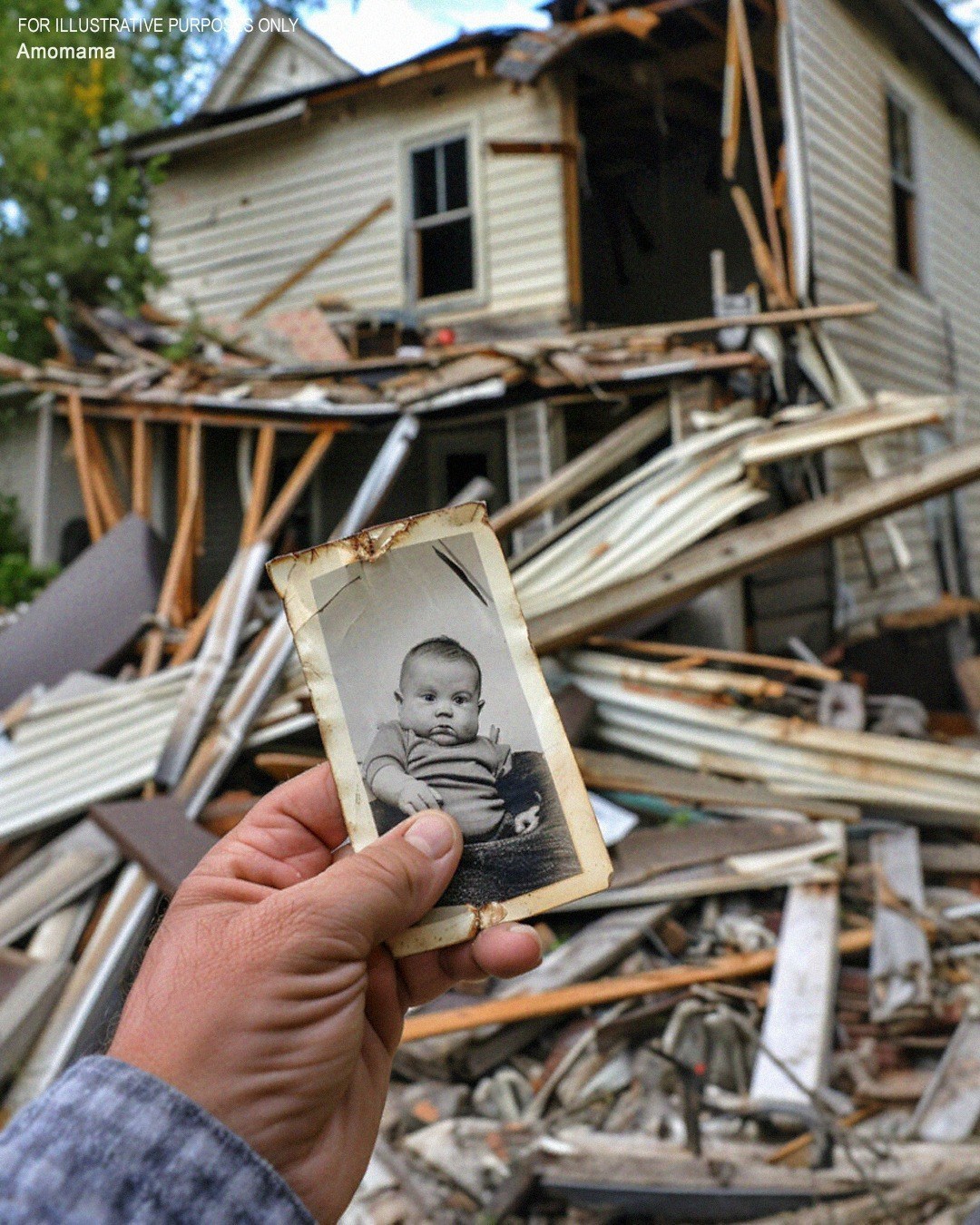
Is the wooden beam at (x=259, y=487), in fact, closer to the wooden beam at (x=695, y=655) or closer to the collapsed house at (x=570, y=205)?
the collapsed house at (x=570, y=205)

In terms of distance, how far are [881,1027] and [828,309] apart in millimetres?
5233

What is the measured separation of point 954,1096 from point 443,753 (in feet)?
10.4

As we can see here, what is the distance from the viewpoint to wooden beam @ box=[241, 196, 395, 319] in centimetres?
1105

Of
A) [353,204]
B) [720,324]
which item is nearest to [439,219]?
[353,204]

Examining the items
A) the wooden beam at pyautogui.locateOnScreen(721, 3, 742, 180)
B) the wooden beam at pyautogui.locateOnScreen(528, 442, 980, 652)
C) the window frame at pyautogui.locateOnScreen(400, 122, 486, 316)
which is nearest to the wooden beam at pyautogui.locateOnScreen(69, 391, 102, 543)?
the window frame at pyautogui.locateOnScreen(400, 122, 486, 316)

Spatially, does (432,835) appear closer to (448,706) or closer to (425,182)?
(448,706)

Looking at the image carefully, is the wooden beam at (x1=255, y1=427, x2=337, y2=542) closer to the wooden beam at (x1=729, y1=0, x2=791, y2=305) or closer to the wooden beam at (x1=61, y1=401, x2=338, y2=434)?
the wooden beam at (x1=61, y1=401, x2=338, y2=434)

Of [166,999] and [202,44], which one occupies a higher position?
[202,44]

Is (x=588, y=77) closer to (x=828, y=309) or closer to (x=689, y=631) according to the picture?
(x=828, y=309)

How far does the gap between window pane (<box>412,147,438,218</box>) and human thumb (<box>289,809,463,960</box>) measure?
1084 centimetres

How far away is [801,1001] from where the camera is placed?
4.02m

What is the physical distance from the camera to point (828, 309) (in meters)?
7.11

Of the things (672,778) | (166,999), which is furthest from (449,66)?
→ (166,999)

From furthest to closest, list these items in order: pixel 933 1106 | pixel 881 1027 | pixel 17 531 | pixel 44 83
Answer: pixel 44 83 → pixel 17 531 → pixel 881 1027 → pixel 933 1106
